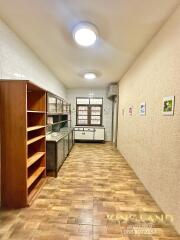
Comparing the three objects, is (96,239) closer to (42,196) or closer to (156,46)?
(42,196)

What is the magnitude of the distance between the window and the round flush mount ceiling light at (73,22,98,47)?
16.9 ft

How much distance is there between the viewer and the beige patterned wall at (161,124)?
1.95 metres

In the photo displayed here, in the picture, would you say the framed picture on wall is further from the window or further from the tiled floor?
the window

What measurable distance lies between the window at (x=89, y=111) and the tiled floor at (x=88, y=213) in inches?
182

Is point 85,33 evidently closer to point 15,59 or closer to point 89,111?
point 15,59

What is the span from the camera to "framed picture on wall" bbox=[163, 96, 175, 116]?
2.04m

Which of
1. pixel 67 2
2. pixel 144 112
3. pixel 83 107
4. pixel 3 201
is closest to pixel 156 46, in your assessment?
pixel 144 112

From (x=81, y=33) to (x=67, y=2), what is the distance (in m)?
0.60

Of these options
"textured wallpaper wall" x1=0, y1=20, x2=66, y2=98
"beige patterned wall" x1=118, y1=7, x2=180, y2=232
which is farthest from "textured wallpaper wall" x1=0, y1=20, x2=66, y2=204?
"beige patterned wall" x1=118, y1=7, x2=180, y2=232

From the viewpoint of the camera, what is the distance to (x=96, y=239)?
1.75 metres

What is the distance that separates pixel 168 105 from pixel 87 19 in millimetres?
1665


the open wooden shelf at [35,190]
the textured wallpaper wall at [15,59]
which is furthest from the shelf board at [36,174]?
the textured wallpaper wall at [15,59]

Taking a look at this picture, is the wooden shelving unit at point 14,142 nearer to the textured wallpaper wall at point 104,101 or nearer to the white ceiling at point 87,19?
the white ceiling at point 87,19

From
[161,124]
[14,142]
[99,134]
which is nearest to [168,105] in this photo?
[161,124]
